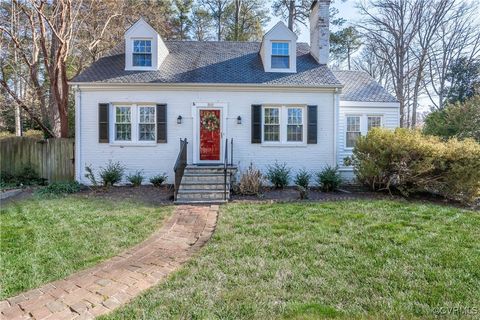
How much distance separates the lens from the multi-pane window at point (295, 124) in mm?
10242

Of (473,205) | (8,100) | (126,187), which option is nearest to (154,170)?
(126,187)

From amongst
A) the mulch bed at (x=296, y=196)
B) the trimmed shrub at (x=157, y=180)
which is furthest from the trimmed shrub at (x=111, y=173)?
the mulch bed at (x=296, y=196)

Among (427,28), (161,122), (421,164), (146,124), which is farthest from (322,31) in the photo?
(427,28)

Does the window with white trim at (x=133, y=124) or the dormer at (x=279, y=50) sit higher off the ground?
the dormer at (x=279, y=50)

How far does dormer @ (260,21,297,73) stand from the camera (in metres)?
10.5

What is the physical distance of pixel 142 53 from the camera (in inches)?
409

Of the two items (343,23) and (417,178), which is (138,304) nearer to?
(417,178)

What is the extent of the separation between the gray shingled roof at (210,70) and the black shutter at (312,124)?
0.88m

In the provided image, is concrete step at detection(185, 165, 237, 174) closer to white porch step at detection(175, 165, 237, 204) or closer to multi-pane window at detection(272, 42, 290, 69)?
white porch step at detection(175, 165, 237, 204)

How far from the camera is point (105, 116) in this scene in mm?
9781

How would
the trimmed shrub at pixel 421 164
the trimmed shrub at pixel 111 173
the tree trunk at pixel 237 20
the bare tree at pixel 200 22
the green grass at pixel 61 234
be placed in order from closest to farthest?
the green grass at pixel 61 234
the trimmed shrub at pixel 421 164
the trimmed shrub at pixel 111 173
the tree trunk at pixel 237 20
the bare tree at pixel 200 22

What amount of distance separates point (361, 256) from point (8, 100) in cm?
1901

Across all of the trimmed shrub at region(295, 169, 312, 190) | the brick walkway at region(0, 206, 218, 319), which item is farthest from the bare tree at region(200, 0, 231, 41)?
the brick walkway at region(0, 206, 218, 319)

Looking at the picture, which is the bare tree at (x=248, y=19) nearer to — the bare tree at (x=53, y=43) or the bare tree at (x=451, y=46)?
the bare tree at (x=53, y=43)
